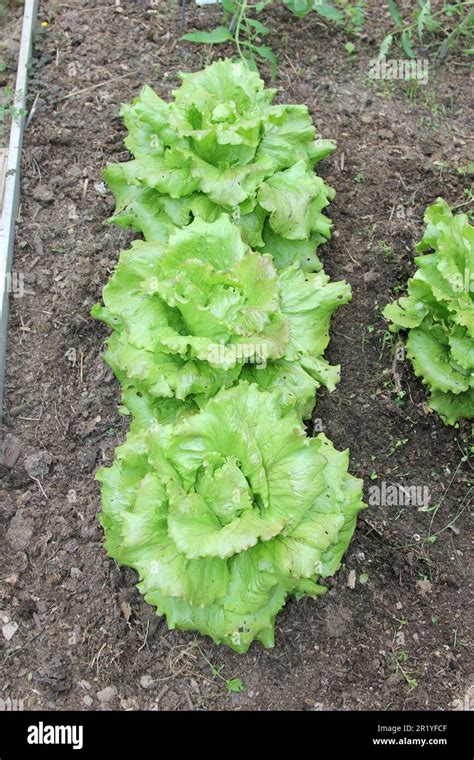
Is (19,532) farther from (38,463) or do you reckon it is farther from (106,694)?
(106,694)

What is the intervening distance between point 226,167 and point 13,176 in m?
1.77

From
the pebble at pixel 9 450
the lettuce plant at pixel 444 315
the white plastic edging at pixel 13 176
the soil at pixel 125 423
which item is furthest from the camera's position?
the white plastic edging at pixel 13 176

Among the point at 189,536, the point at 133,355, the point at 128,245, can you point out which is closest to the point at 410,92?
the point at 128,245

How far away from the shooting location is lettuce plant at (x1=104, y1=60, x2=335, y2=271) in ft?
15.1

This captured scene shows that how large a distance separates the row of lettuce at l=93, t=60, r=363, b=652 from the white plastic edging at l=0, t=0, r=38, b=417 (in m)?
0.89

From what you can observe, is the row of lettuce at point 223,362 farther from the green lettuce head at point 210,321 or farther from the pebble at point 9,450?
the pebble at point 9,450

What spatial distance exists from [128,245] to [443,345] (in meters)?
2.22

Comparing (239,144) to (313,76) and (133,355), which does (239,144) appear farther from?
(313,76)

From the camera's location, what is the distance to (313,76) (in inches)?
240

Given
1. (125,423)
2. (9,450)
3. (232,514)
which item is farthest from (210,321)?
(9,450)

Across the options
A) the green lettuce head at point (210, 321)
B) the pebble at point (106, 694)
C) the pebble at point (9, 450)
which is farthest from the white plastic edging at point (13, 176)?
the pebble at point (106, 694)

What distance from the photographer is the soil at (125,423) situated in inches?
162

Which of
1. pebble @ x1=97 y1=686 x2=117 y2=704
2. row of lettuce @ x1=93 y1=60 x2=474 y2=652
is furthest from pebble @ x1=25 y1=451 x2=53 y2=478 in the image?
pebble @ x1=97 y1=686 x2=117 y2=704

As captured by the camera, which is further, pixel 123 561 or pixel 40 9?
pixel 40 9
